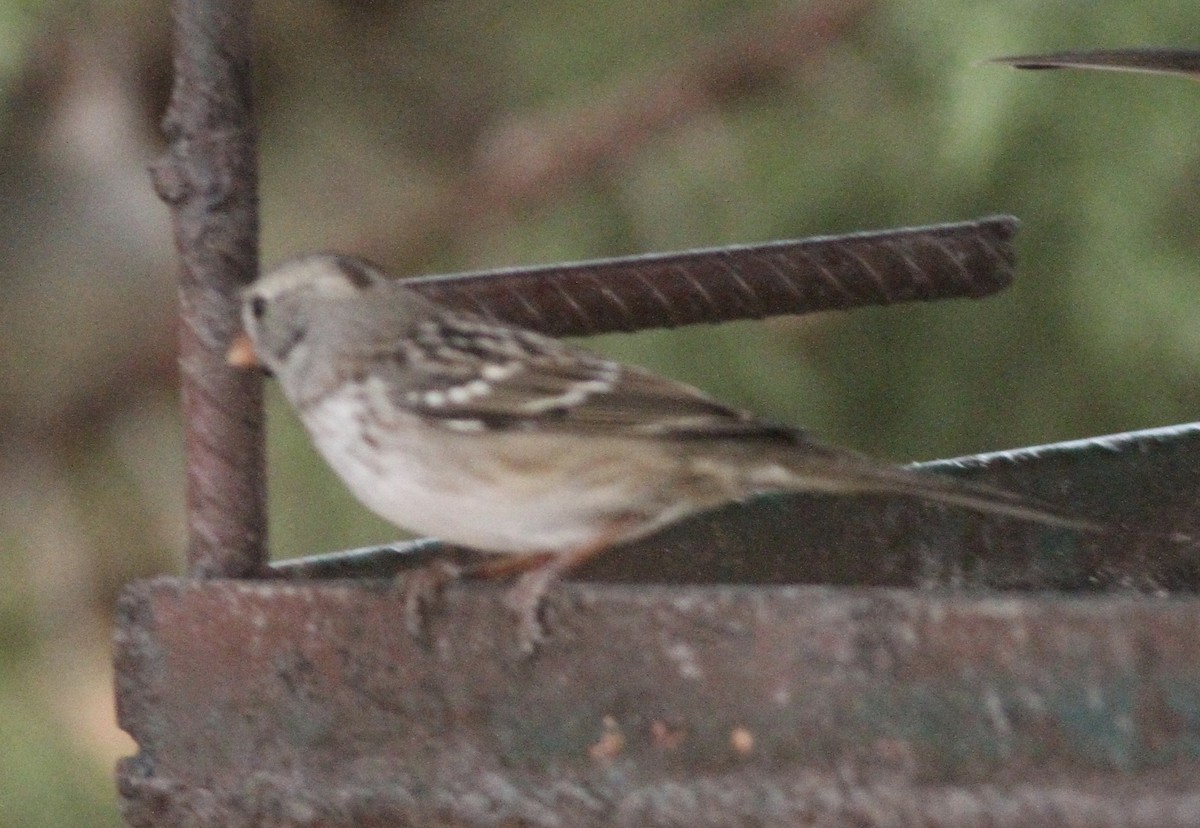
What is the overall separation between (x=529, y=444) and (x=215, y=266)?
0.85 feet

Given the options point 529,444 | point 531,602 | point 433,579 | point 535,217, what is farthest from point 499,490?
point 535,217

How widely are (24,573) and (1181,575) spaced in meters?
1.73

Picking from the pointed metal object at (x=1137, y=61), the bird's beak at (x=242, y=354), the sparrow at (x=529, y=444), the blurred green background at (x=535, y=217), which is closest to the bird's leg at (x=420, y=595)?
the sparrow at (x=529, y=444)

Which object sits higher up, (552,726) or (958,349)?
(552,726)

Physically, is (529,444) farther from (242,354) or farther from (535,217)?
(535,217)

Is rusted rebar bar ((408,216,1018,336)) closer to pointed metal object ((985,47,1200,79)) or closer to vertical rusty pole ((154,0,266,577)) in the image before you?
vertical rusty pole ((154,0,266,577))

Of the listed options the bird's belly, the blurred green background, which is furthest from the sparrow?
the blurred green background

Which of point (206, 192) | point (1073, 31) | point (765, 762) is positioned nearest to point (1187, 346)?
point (1073, 31)

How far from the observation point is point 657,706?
1.19 m

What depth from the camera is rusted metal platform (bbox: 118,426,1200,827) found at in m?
1.03

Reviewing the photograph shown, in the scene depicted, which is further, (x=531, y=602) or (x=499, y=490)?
(x=499, y=490)

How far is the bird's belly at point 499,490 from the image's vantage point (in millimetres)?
1534

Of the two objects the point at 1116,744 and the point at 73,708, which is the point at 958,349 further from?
the point at 1116,744

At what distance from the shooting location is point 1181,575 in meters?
1.86
